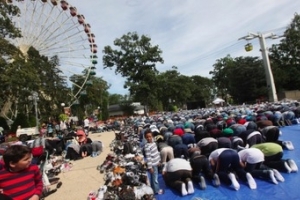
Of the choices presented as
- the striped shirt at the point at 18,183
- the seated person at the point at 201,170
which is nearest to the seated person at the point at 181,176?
the seated person at the point at 201,170

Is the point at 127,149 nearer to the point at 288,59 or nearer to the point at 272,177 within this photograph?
the point at 272,177

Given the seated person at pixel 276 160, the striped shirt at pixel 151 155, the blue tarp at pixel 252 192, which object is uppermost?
the striped shirt at pixel 151 155

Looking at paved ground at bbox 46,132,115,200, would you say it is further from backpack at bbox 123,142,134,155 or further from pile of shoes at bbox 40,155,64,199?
backpack at bbox 123,142,134,155

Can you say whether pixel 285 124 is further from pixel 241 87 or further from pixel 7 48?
pixel 241 87

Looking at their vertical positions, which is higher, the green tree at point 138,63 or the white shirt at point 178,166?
the green tree at point 138,63

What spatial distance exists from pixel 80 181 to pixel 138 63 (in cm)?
3751

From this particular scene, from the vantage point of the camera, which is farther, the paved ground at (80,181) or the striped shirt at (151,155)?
the paved ground at (80,181)

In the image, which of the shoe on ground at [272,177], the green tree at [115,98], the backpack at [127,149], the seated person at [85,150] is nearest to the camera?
the shoe on ground at [272,177]

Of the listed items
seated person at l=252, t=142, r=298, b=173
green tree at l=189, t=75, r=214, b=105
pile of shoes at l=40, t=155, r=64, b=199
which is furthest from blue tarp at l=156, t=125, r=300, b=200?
green tree at l=189, t=75, r=214, b=105

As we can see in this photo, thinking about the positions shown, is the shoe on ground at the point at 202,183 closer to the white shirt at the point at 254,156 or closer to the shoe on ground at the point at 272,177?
the white shirt at the point at 254,156

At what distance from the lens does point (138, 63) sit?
149ft

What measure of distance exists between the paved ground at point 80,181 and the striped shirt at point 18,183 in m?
3.92

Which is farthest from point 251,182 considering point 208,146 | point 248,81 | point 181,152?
point 248,81

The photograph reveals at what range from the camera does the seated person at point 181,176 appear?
645 centimetres
